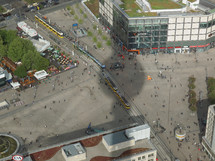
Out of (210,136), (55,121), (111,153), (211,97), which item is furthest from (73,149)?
(211,97)

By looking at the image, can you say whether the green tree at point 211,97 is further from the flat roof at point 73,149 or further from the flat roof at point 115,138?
the flat roof at point 73,149

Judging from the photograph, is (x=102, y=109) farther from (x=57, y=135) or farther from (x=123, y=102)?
(x=57, y=135)

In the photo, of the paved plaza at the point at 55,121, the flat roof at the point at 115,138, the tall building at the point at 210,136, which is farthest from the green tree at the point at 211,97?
the flat roof at the point at 115,138

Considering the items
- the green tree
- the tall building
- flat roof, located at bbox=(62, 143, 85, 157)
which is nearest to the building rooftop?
flat roof, located at bbox=(62, 143, 85, 157)

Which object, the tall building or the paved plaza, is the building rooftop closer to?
the tall building

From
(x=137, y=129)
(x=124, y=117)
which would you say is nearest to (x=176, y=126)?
(x=124, y=117)

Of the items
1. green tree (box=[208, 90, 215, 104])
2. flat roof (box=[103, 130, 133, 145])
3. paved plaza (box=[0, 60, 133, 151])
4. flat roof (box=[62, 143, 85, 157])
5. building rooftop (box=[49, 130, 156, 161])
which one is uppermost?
flat roof (box=[62, 143, 85, 157])
